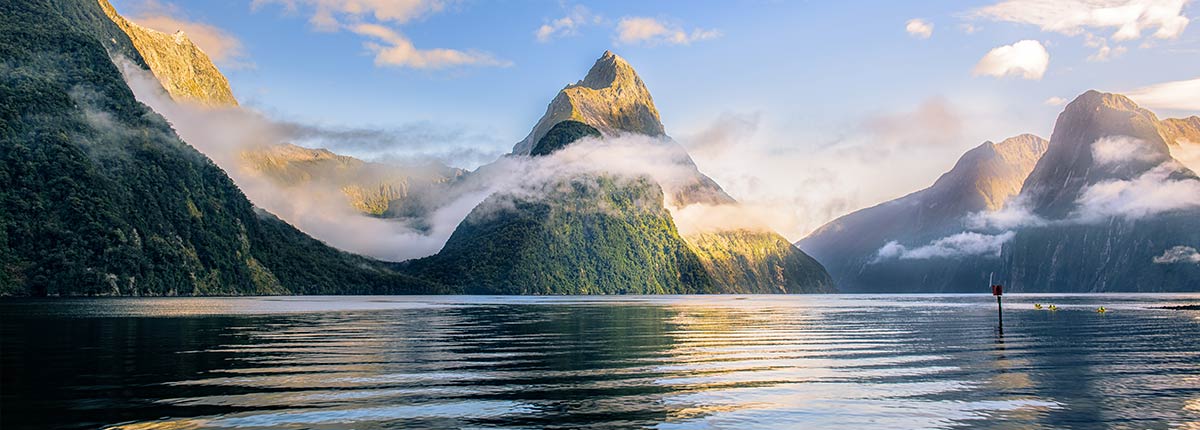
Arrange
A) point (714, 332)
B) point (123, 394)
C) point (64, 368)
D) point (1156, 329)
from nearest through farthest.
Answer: point (123, 394), point (64, 368), point (714, 332), point (1156, 329)

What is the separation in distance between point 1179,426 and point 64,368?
3892 cm

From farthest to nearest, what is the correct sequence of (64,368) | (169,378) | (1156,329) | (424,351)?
1. (1156,329)
2. (424,351)
3. (64,368)
4. (169,378)

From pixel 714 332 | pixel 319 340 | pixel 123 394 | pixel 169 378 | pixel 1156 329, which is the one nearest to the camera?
pixel 123 394

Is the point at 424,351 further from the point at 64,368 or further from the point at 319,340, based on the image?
the point at 64,368

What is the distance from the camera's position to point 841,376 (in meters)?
32.8

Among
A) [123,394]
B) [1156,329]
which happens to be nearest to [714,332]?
[1156,329]

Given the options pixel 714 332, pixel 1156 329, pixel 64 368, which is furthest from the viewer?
pixel 1156 329

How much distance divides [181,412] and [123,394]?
471cm

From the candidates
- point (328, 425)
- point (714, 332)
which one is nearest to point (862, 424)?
point (328, 425)

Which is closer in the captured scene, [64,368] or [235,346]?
[64,368]

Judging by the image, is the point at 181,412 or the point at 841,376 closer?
the point at 181,412

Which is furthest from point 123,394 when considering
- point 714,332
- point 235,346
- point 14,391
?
point 714,332

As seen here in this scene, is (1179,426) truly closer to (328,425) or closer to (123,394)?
(328,425)

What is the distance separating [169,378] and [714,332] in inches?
1700
